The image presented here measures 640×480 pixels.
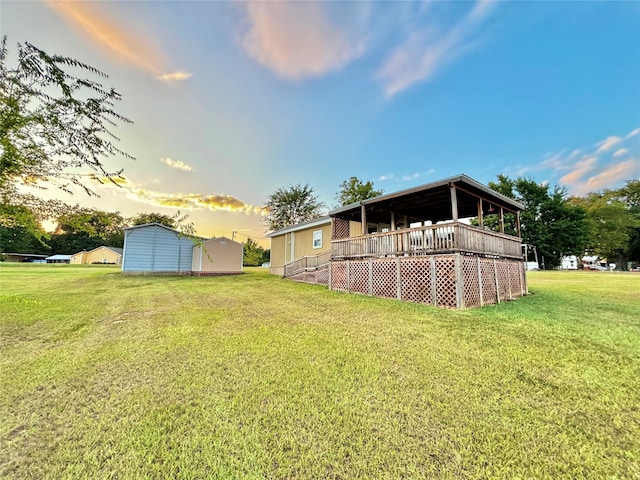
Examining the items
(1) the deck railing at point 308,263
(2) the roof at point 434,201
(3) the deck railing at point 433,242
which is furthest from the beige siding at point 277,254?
(3) the deck railing at point 433,242

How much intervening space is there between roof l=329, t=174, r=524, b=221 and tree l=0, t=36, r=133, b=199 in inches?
325

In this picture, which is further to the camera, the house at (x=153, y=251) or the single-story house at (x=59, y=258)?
the single-story house at (x=59, y=258)

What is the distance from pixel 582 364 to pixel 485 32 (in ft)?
40.2

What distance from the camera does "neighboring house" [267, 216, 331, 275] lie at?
15.1m

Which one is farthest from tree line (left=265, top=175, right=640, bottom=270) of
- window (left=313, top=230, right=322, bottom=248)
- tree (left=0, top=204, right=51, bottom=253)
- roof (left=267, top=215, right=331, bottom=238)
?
tree (left=0, top=204, right=51, bottom=253)

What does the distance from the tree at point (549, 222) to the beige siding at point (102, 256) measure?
5311 centimetres

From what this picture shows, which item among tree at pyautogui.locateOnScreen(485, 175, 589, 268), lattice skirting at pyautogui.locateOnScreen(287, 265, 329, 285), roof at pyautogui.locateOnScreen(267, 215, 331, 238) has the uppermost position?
tree at pyautogui.locateOnScreen(485, 175, 589, 268)

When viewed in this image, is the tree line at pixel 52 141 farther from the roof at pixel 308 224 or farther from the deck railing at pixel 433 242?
the roof at pixel 308 224

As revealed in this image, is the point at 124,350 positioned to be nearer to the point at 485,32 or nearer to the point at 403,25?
the point at 403,25

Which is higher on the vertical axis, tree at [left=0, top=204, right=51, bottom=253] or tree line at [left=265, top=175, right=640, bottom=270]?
tree line at [left=265, top=175, right=640, bottom=270]

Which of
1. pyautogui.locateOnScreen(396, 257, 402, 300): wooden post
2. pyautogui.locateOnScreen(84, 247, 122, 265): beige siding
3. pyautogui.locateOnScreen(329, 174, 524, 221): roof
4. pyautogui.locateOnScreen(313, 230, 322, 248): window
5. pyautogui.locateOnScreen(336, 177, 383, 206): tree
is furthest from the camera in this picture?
pyautogui.locateOnScreen(84, 247, 122, 265): beige siding

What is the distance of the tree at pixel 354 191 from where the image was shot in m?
32.9

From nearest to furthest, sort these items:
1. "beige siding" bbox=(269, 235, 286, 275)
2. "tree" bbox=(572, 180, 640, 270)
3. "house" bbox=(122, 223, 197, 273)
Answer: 1. "house" bbox=(122, 223, 197, 273)
2. "beige siding" bbox=(269, 235, 286, 275)
3. "tree" bbox=(572, 180, 640, 270)

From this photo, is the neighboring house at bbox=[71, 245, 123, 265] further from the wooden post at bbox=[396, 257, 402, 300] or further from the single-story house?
the wooden post at bbox=[396, 257, 402, 300]
